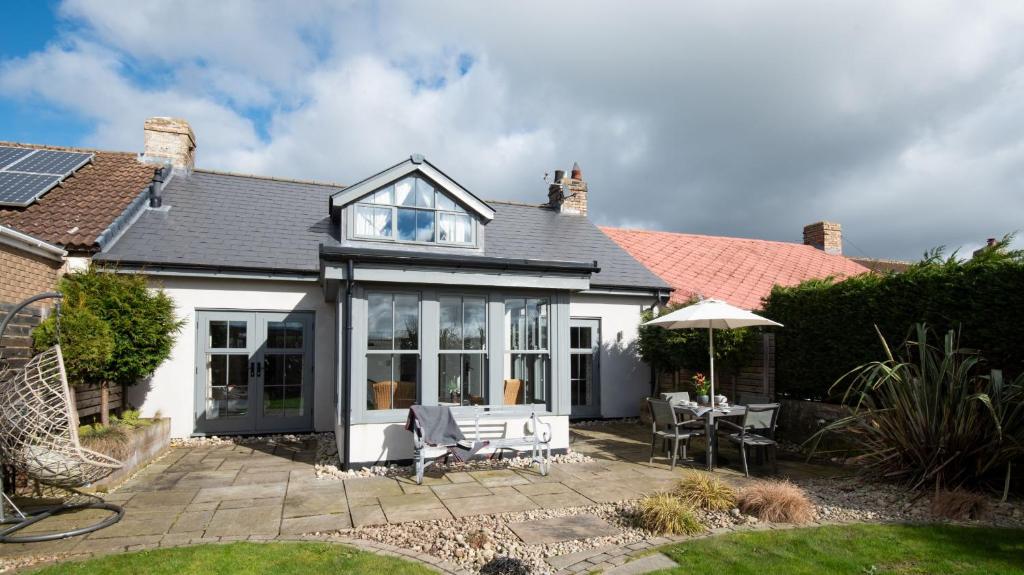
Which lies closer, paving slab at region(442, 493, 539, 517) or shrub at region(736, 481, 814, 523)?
shrub at region(736, 481, 814, 523)

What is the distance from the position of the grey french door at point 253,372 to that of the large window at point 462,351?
3692 millimetres

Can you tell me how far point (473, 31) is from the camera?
7938 mm

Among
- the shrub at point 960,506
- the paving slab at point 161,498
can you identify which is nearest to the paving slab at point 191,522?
the paving slab at point 161,498

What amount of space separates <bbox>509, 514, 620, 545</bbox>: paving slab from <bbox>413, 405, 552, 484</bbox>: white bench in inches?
72.9

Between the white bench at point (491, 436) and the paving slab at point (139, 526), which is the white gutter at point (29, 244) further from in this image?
the white bench at point (491, 436)

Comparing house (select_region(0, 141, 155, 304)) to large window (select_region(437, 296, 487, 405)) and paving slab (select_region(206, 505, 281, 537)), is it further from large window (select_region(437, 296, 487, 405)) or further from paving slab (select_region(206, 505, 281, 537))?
large window (select_region(437, 296, 487, 405))

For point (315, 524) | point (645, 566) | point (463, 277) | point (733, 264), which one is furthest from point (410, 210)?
point (733, 264)

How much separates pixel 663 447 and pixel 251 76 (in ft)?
30.2

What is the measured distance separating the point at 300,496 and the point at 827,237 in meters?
20.8

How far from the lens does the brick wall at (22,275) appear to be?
6738mm

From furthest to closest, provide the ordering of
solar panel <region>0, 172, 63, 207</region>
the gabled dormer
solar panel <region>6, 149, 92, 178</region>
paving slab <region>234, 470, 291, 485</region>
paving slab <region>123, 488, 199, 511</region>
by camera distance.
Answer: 1. solar panel <region>6, 149, 92, 178</region>
2. the gabled dormer
3. solar panel <region>0, 172, 63, 207</region>
4. paving slab <region>234, 470, 291, 485</region>
5. paving slab <region>123, 488, 199, 511</region>

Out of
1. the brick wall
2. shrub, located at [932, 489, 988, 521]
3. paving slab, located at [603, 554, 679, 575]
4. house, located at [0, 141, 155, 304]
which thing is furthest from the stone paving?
house, located at [0, 141, 155, 304]

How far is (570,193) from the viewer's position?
15297 mm

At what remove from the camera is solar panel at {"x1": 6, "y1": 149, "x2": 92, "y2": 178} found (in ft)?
36.5
